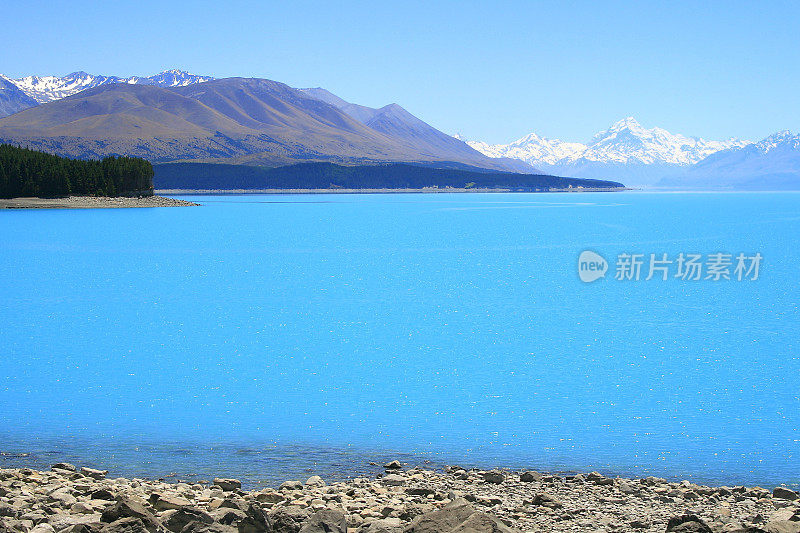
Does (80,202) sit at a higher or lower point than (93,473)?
lower

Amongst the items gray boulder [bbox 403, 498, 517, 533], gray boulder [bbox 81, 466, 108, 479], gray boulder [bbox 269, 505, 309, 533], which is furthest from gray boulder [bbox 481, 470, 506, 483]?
gray boulder [bbox 81, 466, 108, 479]

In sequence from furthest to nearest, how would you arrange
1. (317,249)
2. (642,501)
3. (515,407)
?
(317,249), (515,407), (642,501)

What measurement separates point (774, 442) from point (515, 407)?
16.0 feet

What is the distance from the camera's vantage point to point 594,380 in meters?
19.6

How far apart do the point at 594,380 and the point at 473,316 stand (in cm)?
988

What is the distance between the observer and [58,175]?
120 meters

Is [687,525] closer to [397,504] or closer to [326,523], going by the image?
[397,504]

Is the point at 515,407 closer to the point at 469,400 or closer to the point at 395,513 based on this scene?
the point at 469,400

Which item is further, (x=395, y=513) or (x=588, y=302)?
(x=588, y=302)

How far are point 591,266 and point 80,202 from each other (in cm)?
9355

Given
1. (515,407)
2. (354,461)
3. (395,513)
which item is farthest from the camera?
(515,407)


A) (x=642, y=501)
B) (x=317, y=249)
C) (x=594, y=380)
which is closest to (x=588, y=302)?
(x=594, y=380)

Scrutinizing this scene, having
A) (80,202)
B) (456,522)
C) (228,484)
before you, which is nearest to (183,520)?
(228,484)
